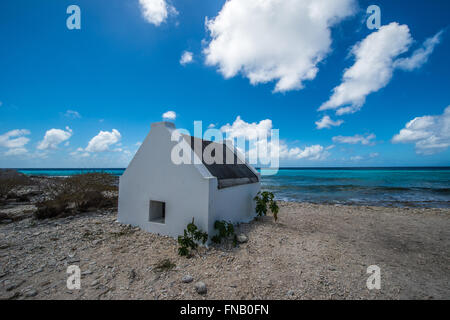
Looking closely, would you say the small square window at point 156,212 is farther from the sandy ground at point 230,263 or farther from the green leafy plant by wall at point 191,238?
the green leafy plant by wall at point 191,238

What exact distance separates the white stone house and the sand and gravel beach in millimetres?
646

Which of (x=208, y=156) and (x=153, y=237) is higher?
(x=208, y=156)

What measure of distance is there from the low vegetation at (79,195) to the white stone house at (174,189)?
447cm

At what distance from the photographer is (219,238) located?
6.30 metres

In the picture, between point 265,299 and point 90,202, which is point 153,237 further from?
point 90,202

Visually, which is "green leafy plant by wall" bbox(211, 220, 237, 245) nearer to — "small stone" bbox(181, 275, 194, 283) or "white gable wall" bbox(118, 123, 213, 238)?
"white gable wall" bbox(118, 123, 213, 238)

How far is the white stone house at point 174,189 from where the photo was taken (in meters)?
6.21

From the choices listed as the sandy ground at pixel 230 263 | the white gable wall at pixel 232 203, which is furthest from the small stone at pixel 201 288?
the white gable wall at pixel 232 203

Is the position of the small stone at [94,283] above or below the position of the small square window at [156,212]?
below

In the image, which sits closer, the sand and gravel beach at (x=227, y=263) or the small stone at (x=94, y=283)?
the sand and gravel beach at (x=227, y=263)

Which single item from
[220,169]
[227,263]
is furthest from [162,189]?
[227,263]

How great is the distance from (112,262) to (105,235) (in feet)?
7.73

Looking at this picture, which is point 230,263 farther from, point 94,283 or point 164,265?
point 94,283
